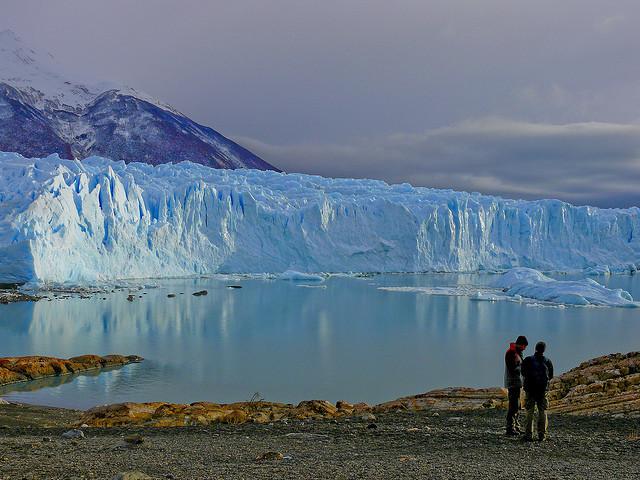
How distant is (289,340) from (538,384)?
11.6m

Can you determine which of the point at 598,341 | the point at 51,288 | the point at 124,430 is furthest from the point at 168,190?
the point at 124,430

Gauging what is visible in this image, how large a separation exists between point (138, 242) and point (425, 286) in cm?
1284

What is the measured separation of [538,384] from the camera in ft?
15.1

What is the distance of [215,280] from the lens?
1257 inches

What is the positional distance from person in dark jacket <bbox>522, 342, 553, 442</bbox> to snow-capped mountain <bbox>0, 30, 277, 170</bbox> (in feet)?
224

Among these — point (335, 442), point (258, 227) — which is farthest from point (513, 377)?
point (258, 227)

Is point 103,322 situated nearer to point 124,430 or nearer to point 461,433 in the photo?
point 124,430

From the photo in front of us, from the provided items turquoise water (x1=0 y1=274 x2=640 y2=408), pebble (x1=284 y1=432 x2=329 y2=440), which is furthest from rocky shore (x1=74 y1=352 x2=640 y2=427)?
turquoise water (x1=0 y1=274 x2=640 y2=408)

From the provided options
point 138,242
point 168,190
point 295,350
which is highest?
point 168,190

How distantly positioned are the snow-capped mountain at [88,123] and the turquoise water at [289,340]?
48.7 metres

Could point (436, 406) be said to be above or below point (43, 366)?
above

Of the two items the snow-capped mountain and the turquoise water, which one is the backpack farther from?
the snow-capped mountain

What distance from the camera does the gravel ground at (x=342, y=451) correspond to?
12.1 feet

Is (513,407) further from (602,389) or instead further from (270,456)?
(602,389)
